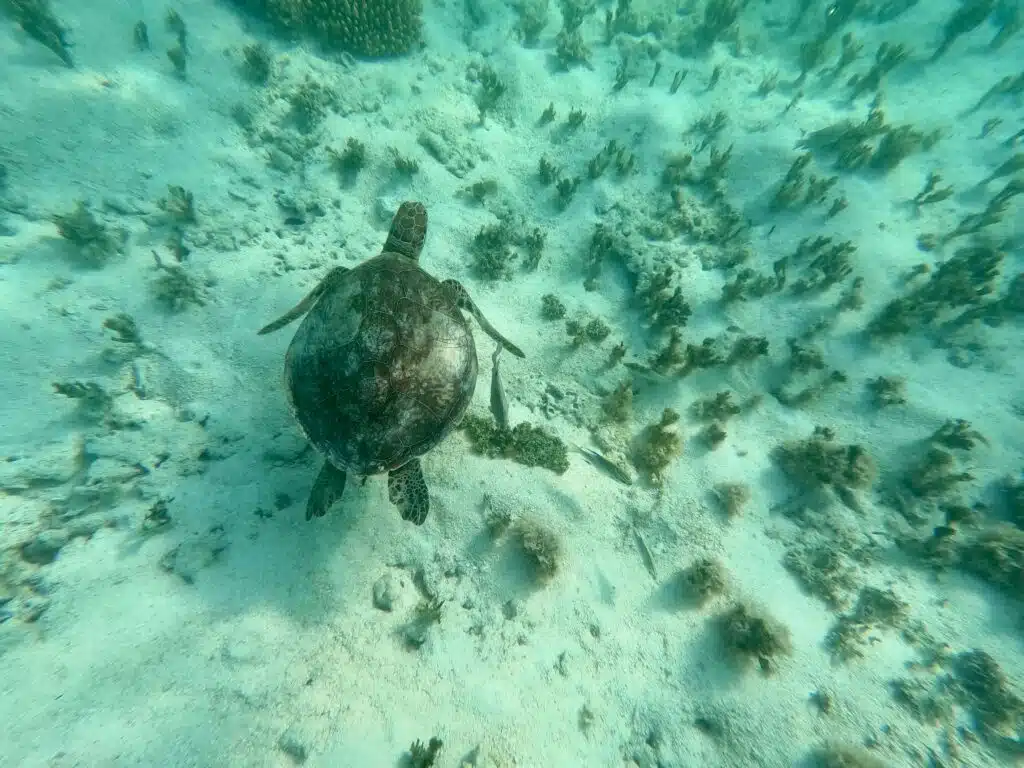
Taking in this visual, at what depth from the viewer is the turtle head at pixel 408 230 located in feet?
18.1

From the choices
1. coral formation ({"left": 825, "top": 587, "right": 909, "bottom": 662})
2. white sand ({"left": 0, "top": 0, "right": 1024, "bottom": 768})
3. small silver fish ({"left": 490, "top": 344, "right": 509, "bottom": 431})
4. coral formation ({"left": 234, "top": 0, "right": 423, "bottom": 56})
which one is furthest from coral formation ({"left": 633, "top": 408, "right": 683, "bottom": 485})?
coral formation ({"left": 234, "top": 0, "right": 423, "bottom": 56})

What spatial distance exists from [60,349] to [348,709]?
5517 mm

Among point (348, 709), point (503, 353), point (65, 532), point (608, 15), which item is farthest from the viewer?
point (608, 15)

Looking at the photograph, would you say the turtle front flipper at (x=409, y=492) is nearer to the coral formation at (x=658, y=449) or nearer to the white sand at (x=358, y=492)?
the white sand at (x=358, y=492)

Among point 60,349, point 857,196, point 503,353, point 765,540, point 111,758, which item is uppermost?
point 857,196

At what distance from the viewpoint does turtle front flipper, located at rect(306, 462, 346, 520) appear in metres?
4.21

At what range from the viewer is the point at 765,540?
5.35 m

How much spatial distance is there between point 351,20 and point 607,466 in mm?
10111

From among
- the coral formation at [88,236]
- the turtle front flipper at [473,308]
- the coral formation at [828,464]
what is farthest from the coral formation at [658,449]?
the coral formation at [88,236]

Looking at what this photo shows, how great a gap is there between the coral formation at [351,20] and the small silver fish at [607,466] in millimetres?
9593

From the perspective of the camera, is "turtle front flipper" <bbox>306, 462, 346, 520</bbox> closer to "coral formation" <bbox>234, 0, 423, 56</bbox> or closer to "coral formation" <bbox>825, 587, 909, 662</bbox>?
"coral formation" <bbox>825, 587, 909, 662</bbox>

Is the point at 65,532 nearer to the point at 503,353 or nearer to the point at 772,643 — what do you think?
the point at 503,353

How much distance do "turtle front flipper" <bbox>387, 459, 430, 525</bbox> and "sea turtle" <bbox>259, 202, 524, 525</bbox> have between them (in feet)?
0.03

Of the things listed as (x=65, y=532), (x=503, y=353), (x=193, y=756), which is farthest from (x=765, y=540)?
(x=65, y=532)
